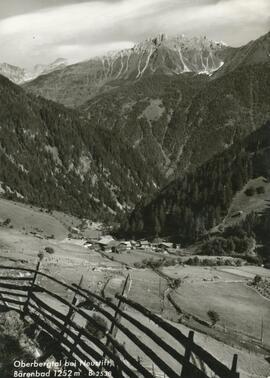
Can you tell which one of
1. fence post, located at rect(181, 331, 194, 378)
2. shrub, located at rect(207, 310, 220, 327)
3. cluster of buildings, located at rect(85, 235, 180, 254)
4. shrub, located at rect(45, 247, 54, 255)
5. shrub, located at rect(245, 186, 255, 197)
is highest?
shrub, located at rect(245, 186, 255, 197)

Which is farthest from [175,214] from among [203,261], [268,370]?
[268,370]

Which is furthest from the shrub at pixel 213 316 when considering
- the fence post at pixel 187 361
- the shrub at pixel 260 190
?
the shrub at pixel 260 190

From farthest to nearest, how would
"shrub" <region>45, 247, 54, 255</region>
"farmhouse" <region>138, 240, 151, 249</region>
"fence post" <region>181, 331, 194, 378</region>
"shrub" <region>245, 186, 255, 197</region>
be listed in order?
"shrub" <region>245, 186, 255, 197</region> → "farmhouse" <region>138, 240, 151, 249</region> → "shrub" <region>45, 247, 54, 255</region> → "fence post" <region>181, 331, 194, 378</region>

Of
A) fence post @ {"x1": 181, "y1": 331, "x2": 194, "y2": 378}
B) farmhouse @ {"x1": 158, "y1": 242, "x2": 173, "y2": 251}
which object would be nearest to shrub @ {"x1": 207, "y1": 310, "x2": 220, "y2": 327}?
fence post @ {"x1": 181, "y1": 331, "x2": 194, "y2": 378}

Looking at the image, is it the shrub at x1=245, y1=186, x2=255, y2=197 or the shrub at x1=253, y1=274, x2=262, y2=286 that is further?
the shrub at x1=245, y1=186, x2=255, y2=197

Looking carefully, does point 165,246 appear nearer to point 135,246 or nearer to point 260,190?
point 135,246

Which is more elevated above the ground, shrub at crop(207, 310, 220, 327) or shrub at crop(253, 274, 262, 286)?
shrub at crop(253, 274, 262, 286)

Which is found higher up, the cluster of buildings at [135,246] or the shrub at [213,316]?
the cluster of buildings at [135,246]

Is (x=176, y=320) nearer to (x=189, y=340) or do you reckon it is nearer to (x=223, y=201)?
(x=189, y=340)

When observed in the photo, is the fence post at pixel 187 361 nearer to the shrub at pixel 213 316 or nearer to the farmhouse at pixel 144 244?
the shrub at pixel 213 316

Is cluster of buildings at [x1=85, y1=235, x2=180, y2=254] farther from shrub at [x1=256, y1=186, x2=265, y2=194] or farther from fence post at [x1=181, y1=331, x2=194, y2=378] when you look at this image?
fence post at [x1=181, y1=331, x2=194, y2=378]

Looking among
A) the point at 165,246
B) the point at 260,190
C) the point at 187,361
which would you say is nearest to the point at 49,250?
the point at 165,246
